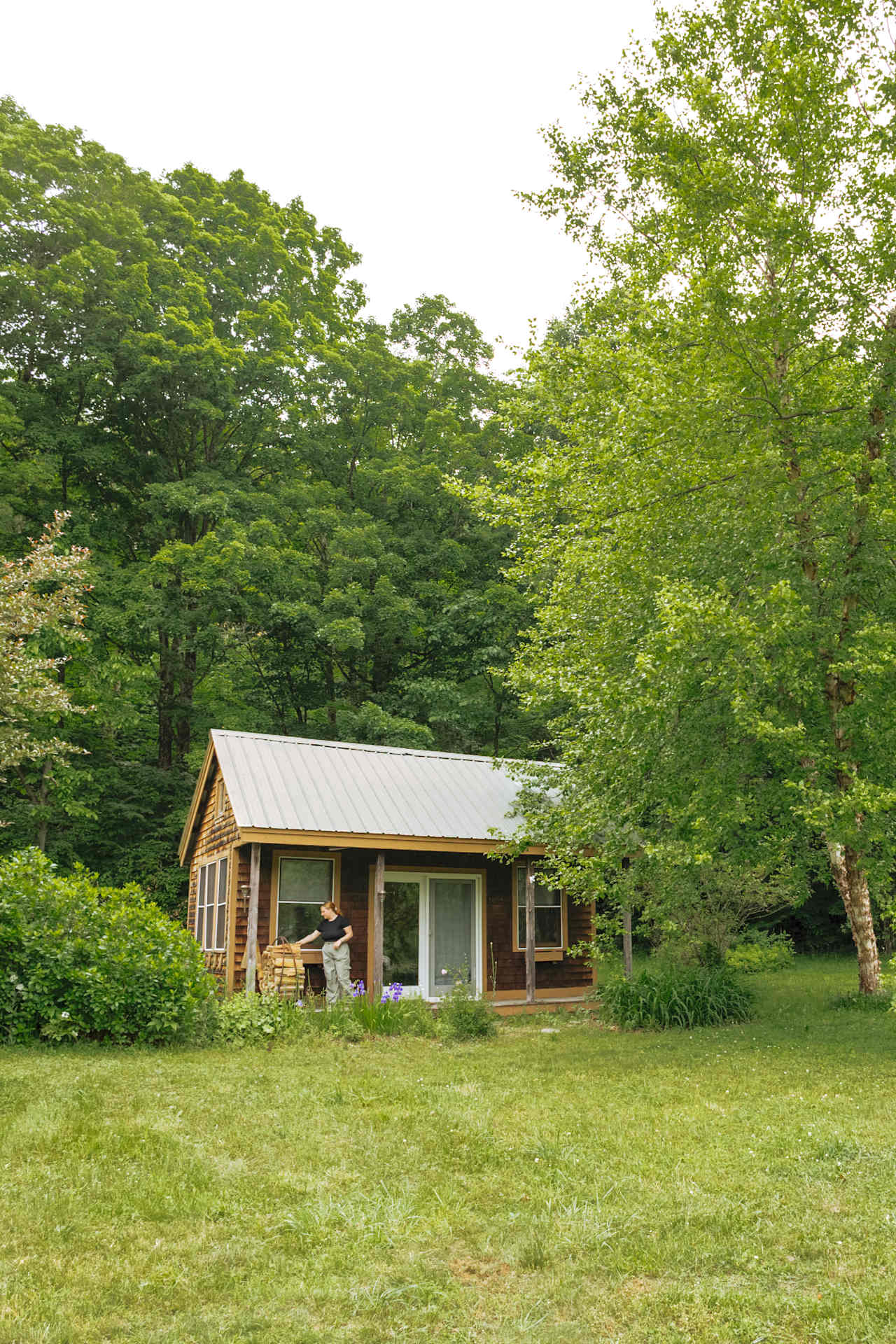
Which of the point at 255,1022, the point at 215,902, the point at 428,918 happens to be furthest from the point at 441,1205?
the point at 215,902

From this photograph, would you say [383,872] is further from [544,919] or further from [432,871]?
[544,919]

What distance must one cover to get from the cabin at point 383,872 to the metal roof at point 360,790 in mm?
32

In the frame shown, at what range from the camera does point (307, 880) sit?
16906mm

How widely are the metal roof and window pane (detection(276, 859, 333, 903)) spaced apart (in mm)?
1204

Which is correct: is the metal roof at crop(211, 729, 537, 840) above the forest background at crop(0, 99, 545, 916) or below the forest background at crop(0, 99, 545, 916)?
below

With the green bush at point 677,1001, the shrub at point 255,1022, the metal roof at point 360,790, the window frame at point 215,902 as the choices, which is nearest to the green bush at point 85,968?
the shrub at point 255,1022

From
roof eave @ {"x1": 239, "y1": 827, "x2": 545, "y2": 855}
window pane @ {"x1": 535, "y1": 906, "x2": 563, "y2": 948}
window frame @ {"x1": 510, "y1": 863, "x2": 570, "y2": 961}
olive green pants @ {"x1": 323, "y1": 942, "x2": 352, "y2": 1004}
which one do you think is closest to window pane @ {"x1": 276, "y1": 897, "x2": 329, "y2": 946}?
roof eave @ {"x1": 239, "y1": 827, "x2": 545, "y2": 855}

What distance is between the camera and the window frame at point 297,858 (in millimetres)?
16438

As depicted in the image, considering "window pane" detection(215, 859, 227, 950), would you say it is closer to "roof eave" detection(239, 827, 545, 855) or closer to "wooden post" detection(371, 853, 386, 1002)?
"roof eave" detection(239, 827, 545, 855)

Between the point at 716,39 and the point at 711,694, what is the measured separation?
9595 millimetres

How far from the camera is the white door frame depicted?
57.0 feet

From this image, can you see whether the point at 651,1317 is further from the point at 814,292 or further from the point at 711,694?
the point at 814,292

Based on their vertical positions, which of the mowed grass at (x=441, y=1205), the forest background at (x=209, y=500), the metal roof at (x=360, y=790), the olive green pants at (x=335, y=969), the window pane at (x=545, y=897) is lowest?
the mowed grass at (x=441, y=1205)

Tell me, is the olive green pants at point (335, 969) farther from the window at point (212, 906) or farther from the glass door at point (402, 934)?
the window at point (212, 906)
